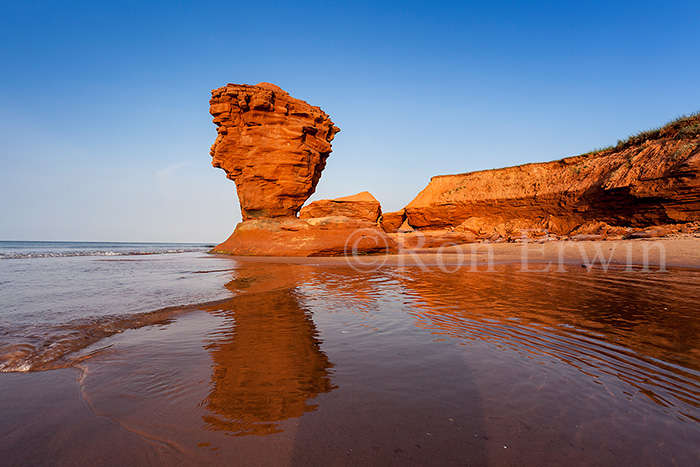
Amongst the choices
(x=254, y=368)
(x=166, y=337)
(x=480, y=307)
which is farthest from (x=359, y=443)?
(x=480, y=307)

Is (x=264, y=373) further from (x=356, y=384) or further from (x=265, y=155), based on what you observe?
(x=265, y=155)

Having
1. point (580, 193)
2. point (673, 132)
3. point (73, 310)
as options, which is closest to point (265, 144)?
point (73, 310)

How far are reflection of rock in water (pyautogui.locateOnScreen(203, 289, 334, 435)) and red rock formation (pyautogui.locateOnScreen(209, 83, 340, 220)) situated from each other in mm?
12851

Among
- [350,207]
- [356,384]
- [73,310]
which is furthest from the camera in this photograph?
[350,207]

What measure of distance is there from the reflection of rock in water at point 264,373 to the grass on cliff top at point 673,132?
21541mm

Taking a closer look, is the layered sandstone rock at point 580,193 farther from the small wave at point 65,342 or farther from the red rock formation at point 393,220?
the small wave at point 65,342

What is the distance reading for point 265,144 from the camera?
15.5 metres

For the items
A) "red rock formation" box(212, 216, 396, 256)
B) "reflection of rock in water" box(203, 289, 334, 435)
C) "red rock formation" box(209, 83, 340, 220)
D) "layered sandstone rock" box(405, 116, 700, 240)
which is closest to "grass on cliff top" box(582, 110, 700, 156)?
"layered sandstone rock" box(405, 116, 700, 240)

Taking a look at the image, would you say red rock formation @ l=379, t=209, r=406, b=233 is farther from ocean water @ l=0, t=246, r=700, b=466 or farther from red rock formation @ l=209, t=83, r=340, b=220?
ocean water @ l=0, t=246, r=700, b=466

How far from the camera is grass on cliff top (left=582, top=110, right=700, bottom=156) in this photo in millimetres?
14711

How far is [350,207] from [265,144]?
1074 centimetres

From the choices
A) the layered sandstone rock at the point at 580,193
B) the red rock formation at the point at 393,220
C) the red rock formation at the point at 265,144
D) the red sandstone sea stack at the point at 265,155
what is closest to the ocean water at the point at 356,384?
the red sandstone sea stack at the point at 265,155

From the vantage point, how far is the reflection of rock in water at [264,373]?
151 centimetres

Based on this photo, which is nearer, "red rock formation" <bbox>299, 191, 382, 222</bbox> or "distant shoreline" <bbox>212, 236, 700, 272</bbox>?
"distant shoreline" <bbox>212, 236, 700, 272</bbox>
